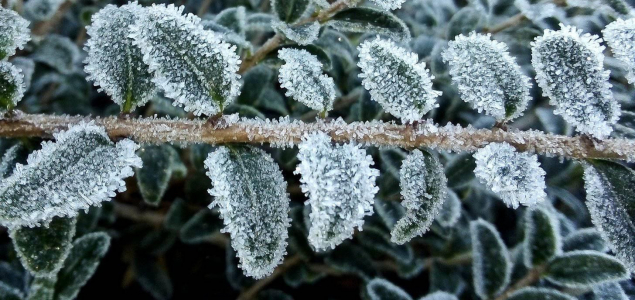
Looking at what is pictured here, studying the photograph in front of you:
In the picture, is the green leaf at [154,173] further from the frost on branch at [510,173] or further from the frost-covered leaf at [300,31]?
the frost on branch at [510,173]

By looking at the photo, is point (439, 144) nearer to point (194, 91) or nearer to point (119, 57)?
point (194, 91)

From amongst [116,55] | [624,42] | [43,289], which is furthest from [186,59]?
[624,42]

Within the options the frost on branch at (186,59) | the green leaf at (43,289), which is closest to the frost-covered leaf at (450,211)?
the frost on branch at (186,59)

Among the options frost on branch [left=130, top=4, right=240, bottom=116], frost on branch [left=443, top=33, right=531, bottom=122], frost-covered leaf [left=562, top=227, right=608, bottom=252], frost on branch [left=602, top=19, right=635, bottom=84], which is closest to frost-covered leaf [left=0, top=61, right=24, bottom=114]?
frost on branch [left=130, top=4, right=240, bottom=116]

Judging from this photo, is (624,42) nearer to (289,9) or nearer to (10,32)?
(289,9)

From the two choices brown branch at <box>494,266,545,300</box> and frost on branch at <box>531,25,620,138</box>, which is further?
brown branch at <box>494,266,545,300</box>

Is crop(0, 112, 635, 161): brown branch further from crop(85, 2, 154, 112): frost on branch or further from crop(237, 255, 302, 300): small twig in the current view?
crop(237, 255, 302, 300): small twig
